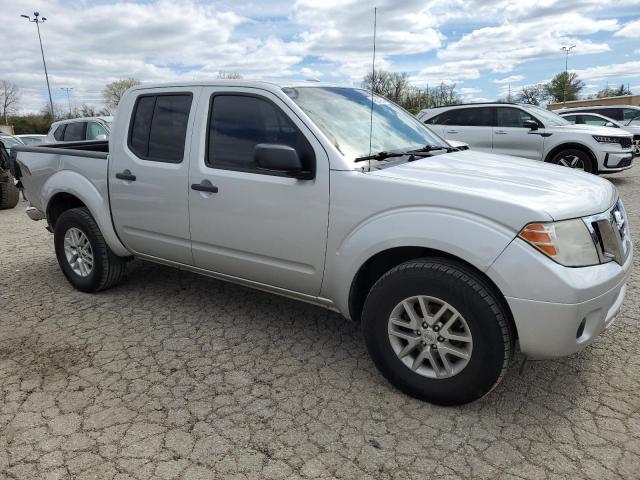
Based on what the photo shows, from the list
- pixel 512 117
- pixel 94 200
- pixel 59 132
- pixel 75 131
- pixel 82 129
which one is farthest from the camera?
pixel 59 132

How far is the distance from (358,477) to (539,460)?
87cm

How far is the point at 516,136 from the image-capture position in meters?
10.6

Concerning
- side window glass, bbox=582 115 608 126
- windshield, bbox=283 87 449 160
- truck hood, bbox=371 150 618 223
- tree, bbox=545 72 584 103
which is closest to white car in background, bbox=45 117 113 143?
windshield, bbox=283 87 449 160

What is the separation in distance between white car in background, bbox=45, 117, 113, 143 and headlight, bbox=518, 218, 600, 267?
10507 millimetres

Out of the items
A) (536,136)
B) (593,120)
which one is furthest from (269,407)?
(593,120)

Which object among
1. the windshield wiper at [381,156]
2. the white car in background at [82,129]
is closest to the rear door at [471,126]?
the white car in background at [82,129]

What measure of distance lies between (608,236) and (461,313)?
35.2 inches

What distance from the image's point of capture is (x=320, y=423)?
2.67 m

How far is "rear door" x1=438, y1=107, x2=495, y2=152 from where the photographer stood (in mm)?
10844

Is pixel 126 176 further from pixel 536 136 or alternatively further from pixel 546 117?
pixel 546 117

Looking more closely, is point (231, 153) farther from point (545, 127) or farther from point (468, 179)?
point (545, 127)

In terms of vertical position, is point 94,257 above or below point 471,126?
below

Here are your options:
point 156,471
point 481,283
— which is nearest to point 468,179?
point 481,283

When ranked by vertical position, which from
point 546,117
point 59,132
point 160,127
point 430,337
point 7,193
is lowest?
point 7,193
